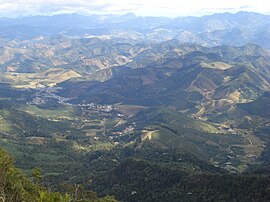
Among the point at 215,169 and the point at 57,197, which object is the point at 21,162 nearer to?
the point at 215,169

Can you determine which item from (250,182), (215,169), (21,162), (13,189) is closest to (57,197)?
(13,189)

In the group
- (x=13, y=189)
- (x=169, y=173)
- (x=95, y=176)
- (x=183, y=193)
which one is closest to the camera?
(x=13, y=189)

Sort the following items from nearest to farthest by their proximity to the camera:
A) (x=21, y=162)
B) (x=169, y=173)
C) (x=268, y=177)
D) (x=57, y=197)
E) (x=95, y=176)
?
(x=57, y=197)
(x=268, y=177)
(x=169, y=173)
(x=95, y=176)
(x=21, y=162)

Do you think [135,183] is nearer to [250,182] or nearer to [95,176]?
[95,176]

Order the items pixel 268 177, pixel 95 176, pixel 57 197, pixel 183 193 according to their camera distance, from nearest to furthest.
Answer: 1. pixel 57 197
2. pixel 268 177
3. pixel 183 193
4. pixel 95 176

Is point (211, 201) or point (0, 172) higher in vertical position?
point (0, 172)

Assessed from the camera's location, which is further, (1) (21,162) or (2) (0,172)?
→ (1) (21,162)

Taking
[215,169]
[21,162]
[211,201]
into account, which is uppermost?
[211,201]

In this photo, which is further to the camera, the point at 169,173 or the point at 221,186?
the point at 169,173

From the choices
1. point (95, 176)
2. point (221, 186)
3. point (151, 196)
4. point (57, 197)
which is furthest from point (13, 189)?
point (95, 176)
